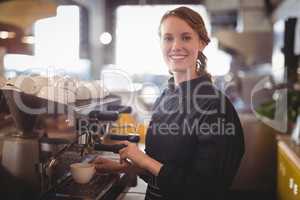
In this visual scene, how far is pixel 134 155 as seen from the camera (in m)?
0.94

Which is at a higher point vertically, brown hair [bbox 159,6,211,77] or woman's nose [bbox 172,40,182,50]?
brown hair [bbox 159,6,211,77]

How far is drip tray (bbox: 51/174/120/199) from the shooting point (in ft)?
3.27

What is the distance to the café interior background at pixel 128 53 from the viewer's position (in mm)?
1201

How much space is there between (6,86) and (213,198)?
0.59 m

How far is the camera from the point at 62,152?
3.39 ft

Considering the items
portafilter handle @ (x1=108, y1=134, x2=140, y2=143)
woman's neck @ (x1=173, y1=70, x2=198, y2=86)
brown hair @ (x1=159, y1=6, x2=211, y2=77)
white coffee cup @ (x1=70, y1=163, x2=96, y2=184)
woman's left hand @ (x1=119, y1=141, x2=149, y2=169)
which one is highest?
brown hair @ (x1=159, y1=6, x2=211, y2=77)

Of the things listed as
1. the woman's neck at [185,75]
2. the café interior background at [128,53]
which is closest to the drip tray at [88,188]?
the café interior background at [128,53]

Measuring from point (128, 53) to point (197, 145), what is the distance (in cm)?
70

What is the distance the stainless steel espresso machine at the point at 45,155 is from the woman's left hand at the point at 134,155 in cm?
2

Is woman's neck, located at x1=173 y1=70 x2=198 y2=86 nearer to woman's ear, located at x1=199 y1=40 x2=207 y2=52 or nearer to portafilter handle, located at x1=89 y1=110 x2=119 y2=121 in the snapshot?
woman's ear, located at x1=199 y1=40 x2=207 y2=52

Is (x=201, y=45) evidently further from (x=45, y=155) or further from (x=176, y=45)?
(x=45, y=155)

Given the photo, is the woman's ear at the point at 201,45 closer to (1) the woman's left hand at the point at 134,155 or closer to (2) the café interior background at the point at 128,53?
(2) the café interior background at the point at 128,53

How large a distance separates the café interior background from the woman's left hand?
0.26 meters

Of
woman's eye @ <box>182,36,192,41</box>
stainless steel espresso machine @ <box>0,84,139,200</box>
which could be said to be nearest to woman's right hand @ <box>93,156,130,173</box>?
stainless steel espresso machine @ <box>0,84,139,200</box>
